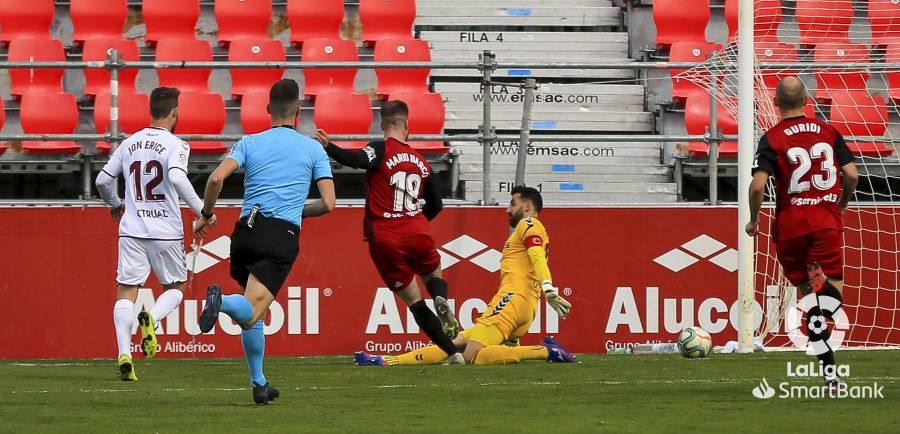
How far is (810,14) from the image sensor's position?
1478 cm

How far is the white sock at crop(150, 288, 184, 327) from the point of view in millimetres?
8914

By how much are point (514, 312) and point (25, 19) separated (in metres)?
7.28

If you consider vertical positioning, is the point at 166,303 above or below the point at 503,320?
above

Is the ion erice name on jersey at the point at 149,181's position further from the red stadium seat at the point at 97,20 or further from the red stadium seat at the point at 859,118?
the red stadium seat at the point at 859,118

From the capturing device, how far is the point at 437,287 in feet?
31.5

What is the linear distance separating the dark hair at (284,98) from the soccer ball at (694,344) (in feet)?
14.0

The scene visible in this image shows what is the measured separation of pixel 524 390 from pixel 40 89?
8.27 m

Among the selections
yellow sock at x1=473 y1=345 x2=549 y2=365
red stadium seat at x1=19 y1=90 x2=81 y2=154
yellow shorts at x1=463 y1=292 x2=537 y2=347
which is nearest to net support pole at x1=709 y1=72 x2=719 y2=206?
yellow shorts at x1=463 y1=292 x2=537 y2=347

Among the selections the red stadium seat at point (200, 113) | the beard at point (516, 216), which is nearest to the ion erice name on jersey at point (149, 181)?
the beard at point (516, 216)

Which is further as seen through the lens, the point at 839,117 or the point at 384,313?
the point at 839,117

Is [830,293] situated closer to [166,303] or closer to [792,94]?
[792,94]

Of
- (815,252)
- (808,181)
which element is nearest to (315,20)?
(808,181)

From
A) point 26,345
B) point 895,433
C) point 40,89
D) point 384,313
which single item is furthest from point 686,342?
point 40,89

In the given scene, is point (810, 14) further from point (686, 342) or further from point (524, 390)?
point (524, 390)
